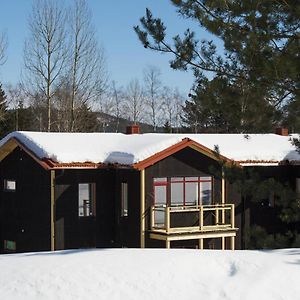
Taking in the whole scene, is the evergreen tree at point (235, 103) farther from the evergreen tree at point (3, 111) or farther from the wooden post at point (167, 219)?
the evergreen tree at point (3, 111)

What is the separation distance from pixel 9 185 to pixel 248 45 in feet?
41.5

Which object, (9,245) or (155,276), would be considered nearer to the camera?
(155,276)

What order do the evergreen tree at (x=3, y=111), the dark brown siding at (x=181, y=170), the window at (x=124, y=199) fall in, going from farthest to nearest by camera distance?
the evergreen tree at (x=3, y=111), the window at (x=124, y=199), the dark brown siding at (x=181, y=170)

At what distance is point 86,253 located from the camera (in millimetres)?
9227

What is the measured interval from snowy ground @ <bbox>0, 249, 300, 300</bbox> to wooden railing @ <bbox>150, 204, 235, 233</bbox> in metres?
9.60

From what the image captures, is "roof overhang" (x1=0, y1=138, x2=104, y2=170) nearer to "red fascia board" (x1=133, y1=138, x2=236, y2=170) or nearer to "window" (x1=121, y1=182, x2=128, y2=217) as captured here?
"window" (x1=121, y1=182, x2=128, y2=217)

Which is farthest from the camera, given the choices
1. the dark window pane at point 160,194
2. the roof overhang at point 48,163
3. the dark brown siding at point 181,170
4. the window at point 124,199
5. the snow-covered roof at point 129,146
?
the window at point 124,199

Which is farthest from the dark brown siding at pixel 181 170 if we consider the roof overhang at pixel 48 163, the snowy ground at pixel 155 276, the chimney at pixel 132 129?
the snowy ground at pixel 155 276

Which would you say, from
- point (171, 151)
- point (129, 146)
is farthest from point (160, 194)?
point (129, 146)

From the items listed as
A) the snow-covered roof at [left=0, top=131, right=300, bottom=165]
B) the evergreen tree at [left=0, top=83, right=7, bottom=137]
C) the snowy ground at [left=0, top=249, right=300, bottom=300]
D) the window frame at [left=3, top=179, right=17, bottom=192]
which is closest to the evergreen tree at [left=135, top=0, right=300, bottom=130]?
the snowy ground at [left=0, top=249, right=300, bottom=300]

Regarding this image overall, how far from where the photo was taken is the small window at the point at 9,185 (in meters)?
20.6

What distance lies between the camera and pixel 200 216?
1884 centimetres

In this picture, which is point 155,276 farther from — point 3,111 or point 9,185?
point 3,111

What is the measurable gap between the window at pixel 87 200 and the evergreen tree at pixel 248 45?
881cm
